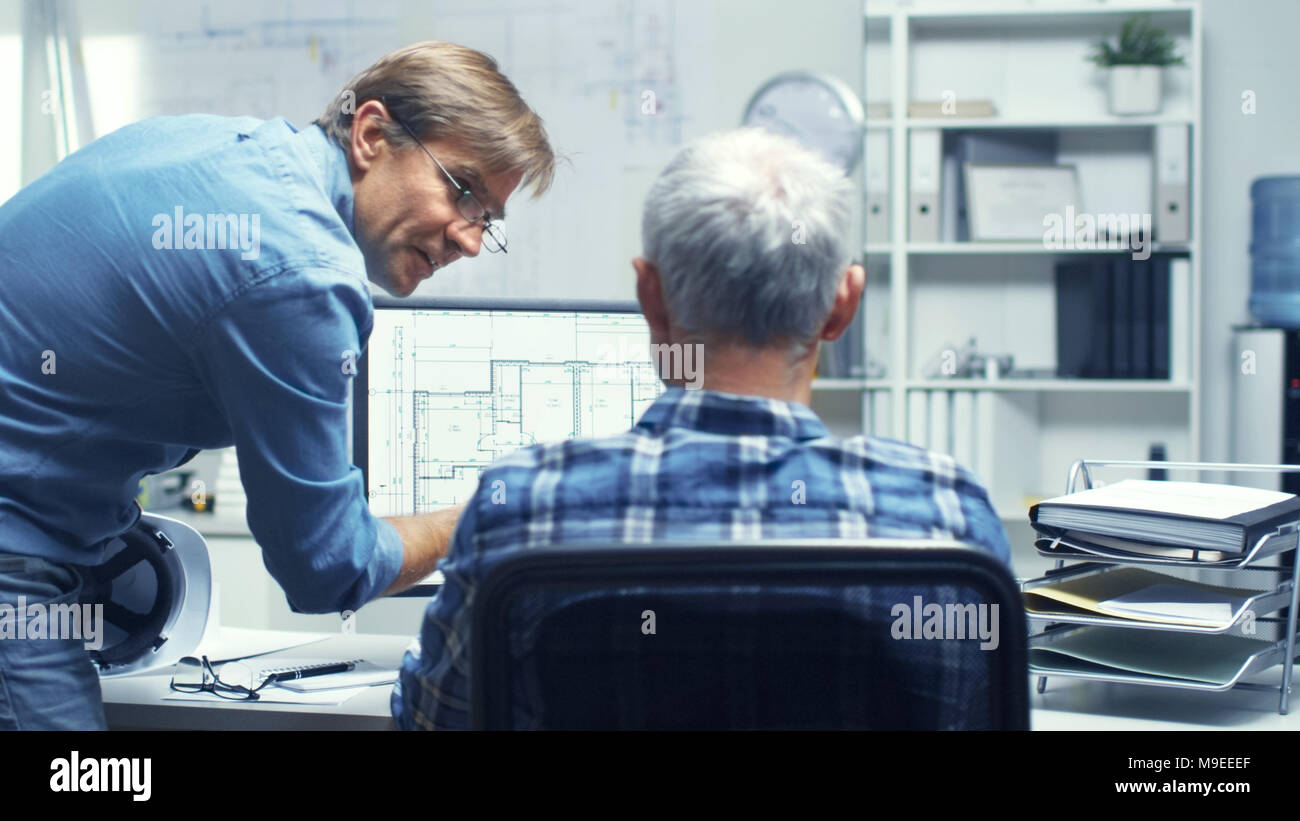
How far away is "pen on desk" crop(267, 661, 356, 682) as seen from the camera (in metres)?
1.27

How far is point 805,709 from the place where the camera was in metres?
0.74

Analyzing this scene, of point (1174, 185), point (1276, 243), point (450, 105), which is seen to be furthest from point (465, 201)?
point (1276, 243)

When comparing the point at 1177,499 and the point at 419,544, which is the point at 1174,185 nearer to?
the point at 1177,499

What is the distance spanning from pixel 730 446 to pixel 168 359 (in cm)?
62

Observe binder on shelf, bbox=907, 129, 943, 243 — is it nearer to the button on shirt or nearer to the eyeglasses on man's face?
the eyeglasses on man's face

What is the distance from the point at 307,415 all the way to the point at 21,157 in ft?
8.77

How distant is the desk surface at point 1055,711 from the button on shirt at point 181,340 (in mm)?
120

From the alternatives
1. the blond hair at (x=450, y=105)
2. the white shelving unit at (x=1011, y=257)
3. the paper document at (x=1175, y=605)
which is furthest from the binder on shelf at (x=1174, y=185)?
the blond hair at (x=450, y=105)

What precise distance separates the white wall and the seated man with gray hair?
2912 millimetres

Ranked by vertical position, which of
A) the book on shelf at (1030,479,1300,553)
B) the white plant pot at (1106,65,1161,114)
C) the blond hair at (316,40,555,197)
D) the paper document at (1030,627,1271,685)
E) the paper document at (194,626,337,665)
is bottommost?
the paper document at (194,626,337,665)

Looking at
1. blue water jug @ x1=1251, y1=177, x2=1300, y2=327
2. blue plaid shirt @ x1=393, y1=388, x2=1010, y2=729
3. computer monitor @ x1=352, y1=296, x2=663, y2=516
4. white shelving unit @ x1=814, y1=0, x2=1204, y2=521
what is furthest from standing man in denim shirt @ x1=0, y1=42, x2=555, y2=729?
blue water jug @ x1=1251, y1=177, x2=1300, y2=327

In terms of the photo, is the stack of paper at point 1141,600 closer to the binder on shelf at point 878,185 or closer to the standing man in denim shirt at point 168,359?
the standing man in denim shirt at point 168,359
